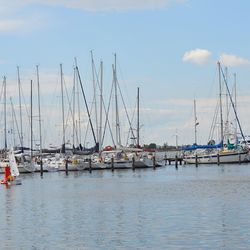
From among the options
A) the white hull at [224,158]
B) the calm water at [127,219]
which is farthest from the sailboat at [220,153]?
the calm water at [127,219]

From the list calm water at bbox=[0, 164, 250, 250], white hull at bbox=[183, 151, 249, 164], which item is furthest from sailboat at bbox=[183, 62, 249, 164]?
calm water at bbox=[0, 164, 250, 250]

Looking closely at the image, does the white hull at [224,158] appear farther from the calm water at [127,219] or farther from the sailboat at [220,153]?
the calm water at [127,219]

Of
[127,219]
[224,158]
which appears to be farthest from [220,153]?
[127,219]

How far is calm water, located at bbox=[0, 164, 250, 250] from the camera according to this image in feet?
105

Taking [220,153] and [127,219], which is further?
[220,153]

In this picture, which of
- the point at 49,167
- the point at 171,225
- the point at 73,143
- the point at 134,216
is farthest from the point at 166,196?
the point at 73,143

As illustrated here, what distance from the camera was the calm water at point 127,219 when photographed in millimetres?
32062

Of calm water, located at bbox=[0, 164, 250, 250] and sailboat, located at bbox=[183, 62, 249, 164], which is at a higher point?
sailboat, located at bbox=[183, 62, 249, 164]

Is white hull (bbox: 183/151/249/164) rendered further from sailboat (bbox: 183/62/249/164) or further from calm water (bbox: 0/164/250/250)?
calm water (bbox: 0/164/250/250)

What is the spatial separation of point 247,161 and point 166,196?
72.0 m

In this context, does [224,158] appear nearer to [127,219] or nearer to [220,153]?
[220,153]

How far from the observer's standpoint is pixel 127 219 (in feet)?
132

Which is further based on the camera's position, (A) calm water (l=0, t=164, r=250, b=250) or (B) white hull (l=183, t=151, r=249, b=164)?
(B) white hull (l=183, t=151, r=249, b=164)

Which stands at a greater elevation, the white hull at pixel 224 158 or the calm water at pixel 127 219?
the white hull at pixel 224 158
